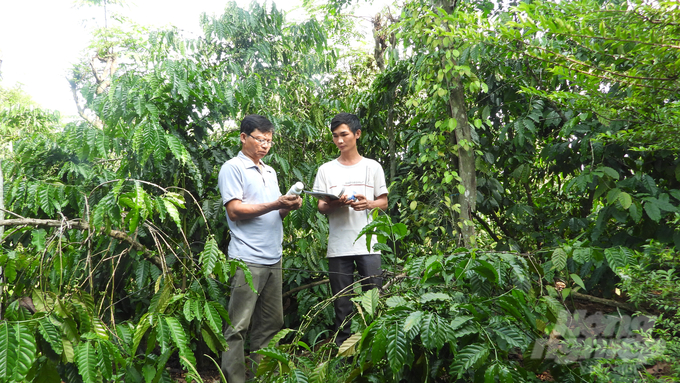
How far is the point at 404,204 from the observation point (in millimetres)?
3564

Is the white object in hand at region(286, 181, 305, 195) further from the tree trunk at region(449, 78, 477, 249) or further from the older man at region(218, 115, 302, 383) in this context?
the tree trunk at region(449, 78, 477, 249)

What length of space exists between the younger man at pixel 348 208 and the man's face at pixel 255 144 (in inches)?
13.6

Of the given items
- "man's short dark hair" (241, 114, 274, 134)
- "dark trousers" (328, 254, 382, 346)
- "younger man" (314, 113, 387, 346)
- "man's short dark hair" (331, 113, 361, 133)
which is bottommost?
"dark trousers" (328, 254, 382, 346)

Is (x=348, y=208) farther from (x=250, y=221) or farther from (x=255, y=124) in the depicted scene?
(x=255, y=124)

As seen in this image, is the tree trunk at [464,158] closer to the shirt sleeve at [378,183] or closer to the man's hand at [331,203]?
the shirt sleeve at [378,183]

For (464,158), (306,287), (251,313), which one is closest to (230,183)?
(251,313)

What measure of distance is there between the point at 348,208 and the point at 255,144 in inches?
22.4

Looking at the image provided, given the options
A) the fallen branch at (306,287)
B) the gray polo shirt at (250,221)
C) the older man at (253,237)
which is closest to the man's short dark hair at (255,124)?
the older man at (253,237)

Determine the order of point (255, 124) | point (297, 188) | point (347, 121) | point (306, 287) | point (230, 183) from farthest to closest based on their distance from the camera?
point (306, 287), point (347, 121), point (255, 124), point (230, 183), point (297, 188)

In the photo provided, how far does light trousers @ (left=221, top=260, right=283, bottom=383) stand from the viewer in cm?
226

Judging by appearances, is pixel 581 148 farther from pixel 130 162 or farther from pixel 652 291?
pixel 130 162

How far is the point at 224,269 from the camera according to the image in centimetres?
180

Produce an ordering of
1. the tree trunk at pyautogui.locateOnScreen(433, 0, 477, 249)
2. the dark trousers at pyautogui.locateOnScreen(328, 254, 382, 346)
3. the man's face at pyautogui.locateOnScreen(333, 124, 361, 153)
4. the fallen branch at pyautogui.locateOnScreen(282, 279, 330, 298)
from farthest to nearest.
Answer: the fallen branch at pyautogui.locateOnScreen(282, 279, 330, 298)
the tree trunk at pyautogui.locateOnScreen(433, 0, 477, 249)
the man's face at pyautogui.locateOnScreen(333, 124, 361, 153)
the dark trousers at pyautogui.locateOnScreen(328, 254, 382, 346)

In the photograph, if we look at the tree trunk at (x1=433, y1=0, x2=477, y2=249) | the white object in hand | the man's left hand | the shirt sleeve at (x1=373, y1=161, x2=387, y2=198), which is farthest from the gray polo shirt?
the tree trunk at (x1=433, y1=0, x2=477, y2=249)
